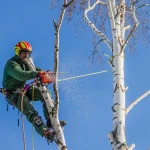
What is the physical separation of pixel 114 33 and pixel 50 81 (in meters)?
1.69

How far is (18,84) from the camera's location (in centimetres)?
608

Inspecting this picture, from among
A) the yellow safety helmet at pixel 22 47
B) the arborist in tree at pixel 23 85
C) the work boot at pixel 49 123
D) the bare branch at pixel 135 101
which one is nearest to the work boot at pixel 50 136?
the arborist in tree at pixel 23 85

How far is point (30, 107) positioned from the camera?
5.82 m

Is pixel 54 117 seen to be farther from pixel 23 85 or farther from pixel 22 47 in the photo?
pixel 22 47

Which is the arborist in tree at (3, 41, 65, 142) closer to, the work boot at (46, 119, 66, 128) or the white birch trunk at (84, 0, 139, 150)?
the work boot at (46, 119, 66, 128)

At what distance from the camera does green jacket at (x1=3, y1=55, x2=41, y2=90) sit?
18.4 ft

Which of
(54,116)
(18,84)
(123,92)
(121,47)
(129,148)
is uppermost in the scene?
(121,47)

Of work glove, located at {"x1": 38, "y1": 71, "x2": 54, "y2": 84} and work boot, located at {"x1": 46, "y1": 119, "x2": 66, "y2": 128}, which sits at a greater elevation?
work glove, located at {"x1": 38, "y1": 71, "x2": 54, "y2": 84}

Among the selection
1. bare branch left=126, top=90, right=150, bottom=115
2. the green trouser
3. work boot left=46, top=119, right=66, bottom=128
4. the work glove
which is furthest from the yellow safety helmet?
bare branch left=126, top=90, right=150, bottom=115

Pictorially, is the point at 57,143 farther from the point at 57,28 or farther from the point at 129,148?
the point at 57,28

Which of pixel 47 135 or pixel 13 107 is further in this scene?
pixel 13 107

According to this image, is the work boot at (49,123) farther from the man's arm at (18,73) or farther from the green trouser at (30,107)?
the man's arm at (18,73)

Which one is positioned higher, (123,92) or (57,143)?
(123,92)

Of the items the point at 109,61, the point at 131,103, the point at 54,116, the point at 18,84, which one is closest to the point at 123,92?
the point at 131,103
